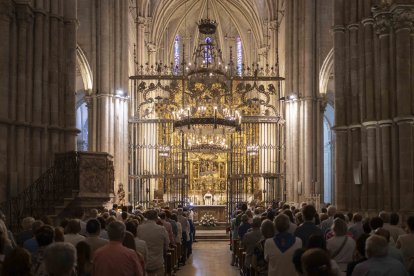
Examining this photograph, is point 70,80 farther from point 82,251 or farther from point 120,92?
point 82,251

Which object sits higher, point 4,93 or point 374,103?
point 4,93

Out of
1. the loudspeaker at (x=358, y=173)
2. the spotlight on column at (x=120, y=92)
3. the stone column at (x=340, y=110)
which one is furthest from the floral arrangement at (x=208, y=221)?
the loudspeaker at (x=358, y=173)

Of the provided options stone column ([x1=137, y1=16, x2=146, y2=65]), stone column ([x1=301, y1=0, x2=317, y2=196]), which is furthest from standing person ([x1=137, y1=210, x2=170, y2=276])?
stone column ([x1=137, y1=16, x2=146, y2=65])

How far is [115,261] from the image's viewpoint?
273 inches

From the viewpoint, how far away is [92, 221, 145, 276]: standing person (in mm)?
6895

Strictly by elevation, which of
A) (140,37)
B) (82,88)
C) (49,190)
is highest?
(140,37)

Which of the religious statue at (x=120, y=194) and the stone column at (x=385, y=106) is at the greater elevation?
the stone column at (x=385, y=106)

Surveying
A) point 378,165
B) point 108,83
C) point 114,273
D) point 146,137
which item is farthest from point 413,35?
point 146,137

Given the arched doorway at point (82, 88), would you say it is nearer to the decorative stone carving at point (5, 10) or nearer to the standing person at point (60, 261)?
the decorative stone carving at point (5, 10)

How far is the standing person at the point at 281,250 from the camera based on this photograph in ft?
26.4

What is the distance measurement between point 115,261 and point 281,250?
2.18m

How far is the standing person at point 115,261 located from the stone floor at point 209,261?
10269 millimetres

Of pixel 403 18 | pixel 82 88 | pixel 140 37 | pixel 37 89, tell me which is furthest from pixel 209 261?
pixel 140 37

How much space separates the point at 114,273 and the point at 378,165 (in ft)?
42.9
